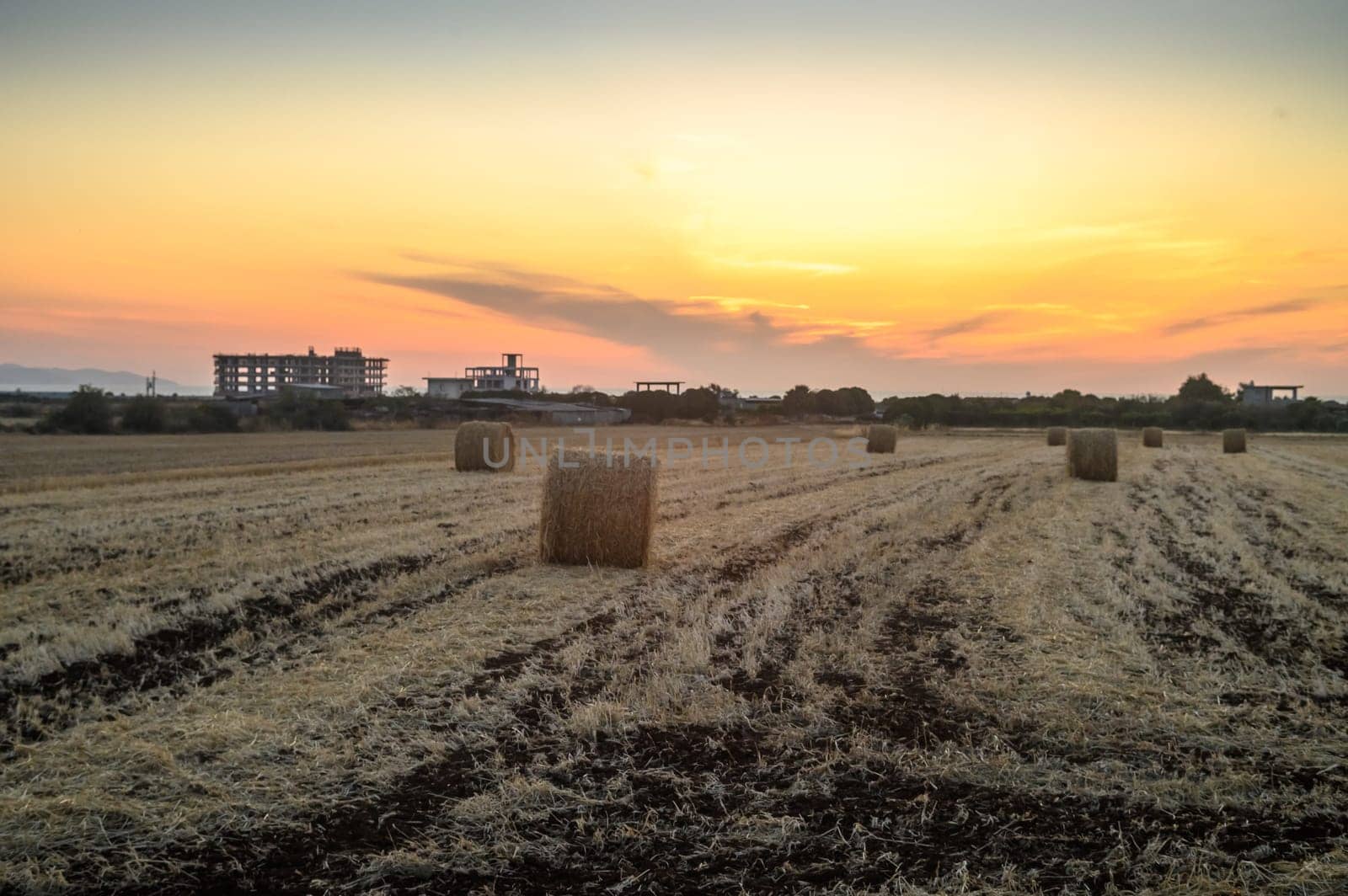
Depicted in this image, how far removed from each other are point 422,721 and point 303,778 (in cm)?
86

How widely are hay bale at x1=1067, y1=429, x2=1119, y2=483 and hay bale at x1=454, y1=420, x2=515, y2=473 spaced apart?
14.0 m

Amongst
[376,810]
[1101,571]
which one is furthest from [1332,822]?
[1101,571]

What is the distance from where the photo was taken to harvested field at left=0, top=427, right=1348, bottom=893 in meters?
3.81

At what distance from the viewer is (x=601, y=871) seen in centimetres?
372

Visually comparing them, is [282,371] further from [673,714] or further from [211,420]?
[673,714]

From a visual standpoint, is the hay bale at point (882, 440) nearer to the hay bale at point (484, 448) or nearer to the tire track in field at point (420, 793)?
the hay bale at point (484, 448)

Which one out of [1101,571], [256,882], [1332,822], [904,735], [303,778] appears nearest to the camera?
[256,882]

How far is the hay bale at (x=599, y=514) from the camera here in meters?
10.1

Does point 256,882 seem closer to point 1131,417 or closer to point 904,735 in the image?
point 904,735

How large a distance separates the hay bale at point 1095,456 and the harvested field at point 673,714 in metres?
9.49

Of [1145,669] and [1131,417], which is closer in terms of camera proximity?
[1145,669]

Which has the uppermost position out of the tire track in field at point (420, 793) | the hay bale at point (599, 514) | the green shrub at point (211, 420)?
the green shrub at point (211, 420)

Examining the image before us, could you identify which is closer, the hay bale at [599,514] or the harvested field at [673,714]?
the harvested field at [673,714]

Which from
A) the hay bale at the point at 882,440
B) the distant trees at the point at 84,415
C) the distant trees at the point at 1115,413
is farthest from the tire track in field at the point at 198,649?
the distant trees at the point at 1115,413
